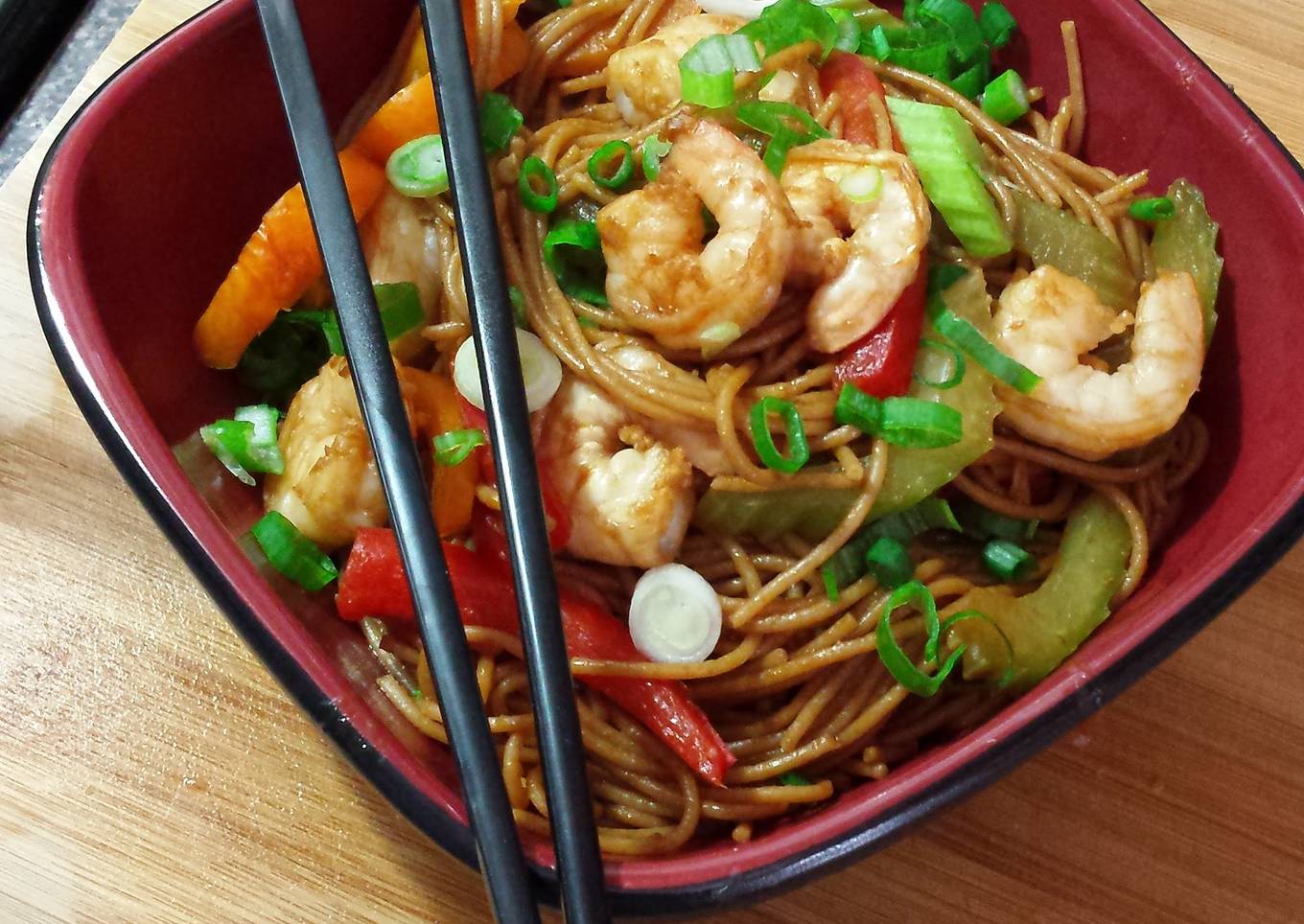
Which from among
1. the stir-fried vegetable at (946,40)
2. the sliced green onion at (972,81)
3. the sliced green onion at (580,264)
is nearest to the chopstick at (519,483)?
the sliced green onion at (580,264)

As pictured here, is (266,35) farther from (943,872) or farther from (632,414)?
(943,872)

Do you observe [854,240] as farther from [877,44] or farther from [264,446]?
[264,446]

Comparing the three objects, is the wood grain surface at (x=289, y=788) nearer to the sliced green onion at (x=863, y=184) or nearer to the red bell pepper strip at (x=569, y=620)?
the red bell pepper strip at (x=569, y=620)

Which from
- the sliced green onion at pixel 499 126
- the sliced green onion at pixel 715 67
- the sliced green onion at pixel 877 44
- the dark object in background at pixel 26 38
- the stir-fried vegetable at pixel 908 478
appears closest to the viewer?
the stir-fried vegetable at pixel 908 478

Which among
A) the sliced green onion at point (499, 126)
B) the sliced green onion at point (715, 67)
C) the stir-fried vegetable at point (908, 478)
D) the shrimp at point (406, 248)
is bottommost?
the stir-fried vegetable at point (908, 478)

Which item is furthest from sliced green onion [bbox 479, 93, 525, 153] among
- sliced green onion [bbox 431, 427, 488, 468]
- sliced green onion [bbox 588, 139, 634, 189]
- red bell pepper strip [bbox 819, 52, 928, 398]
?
red bell pepper strip [bbox 819, 52, 928, 398]

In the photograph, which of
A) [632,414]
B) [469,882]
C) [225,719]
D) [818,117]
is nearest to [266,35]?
[632,414]
